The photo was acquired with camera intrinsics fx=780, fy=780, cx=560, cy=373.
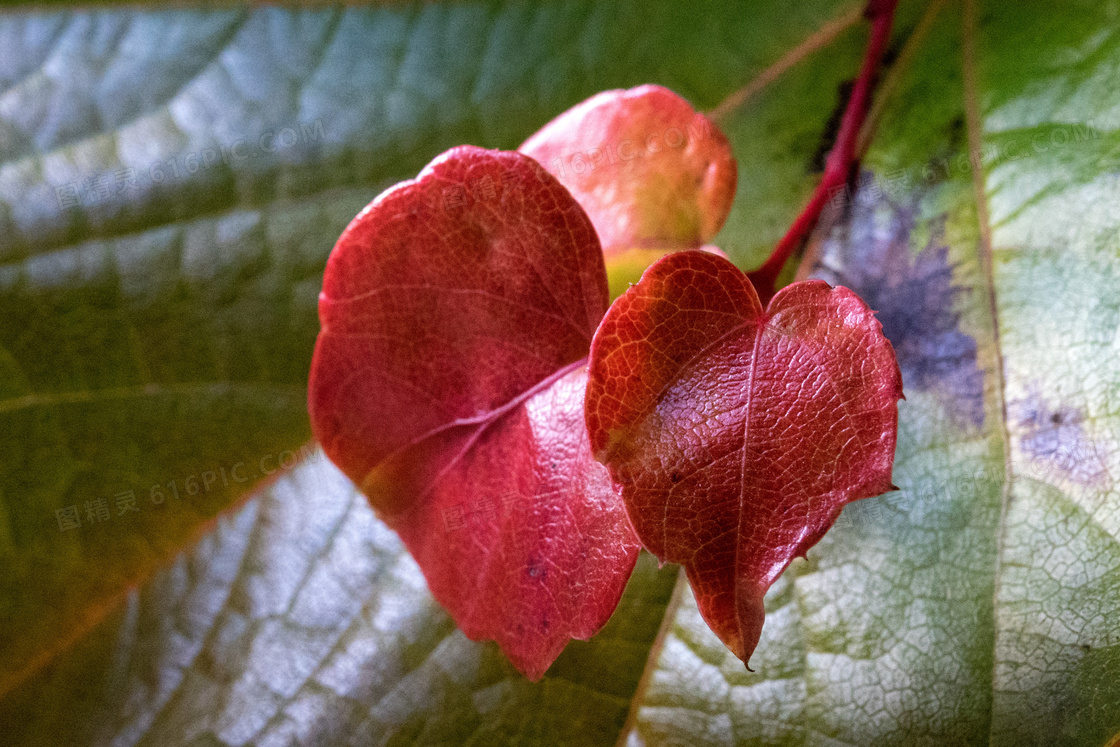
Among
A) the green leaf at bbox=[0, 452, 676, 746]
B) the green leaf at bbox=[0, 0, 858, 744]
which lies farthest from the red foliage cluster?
the green leaf at bbox=[0, 0, 858, 744]

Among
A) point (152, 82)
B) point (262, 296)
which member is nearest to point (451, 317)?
point (262, 296)

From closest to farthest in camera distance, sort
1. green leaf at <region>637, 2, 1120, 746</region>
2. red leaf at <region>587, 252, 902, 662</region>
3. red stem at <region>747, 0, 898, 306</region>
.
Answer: red leaf at <region>587, 252, 902, 662</region>
green leaf at <region>637, 2, 1120, 746</region>
red stem at <region>747, 0, 898, 306</region>

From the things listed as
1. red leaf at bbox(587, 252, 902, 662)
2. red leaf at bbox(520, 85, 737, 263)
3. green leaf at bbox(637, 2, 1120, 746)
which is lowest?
green leaf at bbox(637, 2, 1120, 746)

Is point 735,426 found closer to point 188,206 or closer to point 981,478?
point 981,478

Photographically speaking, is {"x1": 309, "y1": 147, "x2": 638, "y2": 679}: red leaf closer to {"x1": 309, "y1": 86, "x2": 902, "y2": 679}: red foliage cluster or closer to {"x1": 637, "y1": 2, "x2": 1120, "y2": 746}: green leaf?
{"x1": 309, "y1": 86, "x2": 902, "y2": 679}: red foliage cluster

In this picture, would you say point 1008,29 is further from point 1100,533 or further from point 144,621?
point 144,621
